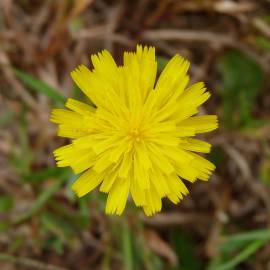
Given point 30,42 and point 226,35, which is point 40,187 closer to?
point 30,42

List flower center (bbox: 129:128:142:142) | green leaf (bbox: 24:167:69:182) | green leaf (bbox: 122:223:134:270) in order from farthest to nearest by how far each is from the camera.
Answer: green leaf (bbox: 122:223:134:270) < green leaf (bbox: 24:167:69:182) < flower center (bbox: 129:128:142:142)

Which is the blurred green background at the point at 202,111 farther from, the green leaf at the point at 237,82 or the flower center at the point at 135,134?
the flower center at the point at 135,134

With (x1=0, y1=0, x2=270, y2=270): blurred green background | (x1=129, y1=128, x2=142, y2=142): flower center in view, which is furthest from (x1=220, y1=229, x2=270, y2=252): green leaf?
(x1=129, y1=128, x2=142, y2=142): flower center

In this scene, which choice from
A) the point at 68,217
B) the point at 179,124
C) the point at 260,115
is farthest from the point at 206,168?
the point at 260,115

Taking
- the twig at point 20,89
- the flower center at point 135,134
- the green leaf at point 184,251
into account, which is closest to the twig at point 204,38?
the twig at point 20,89

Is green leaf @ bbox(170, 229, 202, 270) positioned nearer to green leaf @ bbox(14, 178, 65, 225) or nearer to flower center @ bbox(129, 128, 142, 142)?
green leaf @ bbox(14, 178, 65, 225)

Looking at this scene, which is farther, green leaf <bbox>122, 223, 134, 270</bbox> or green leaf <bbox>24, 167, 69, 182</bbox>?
green leaf <bbox>122, 223, 134, 270</bbox>
